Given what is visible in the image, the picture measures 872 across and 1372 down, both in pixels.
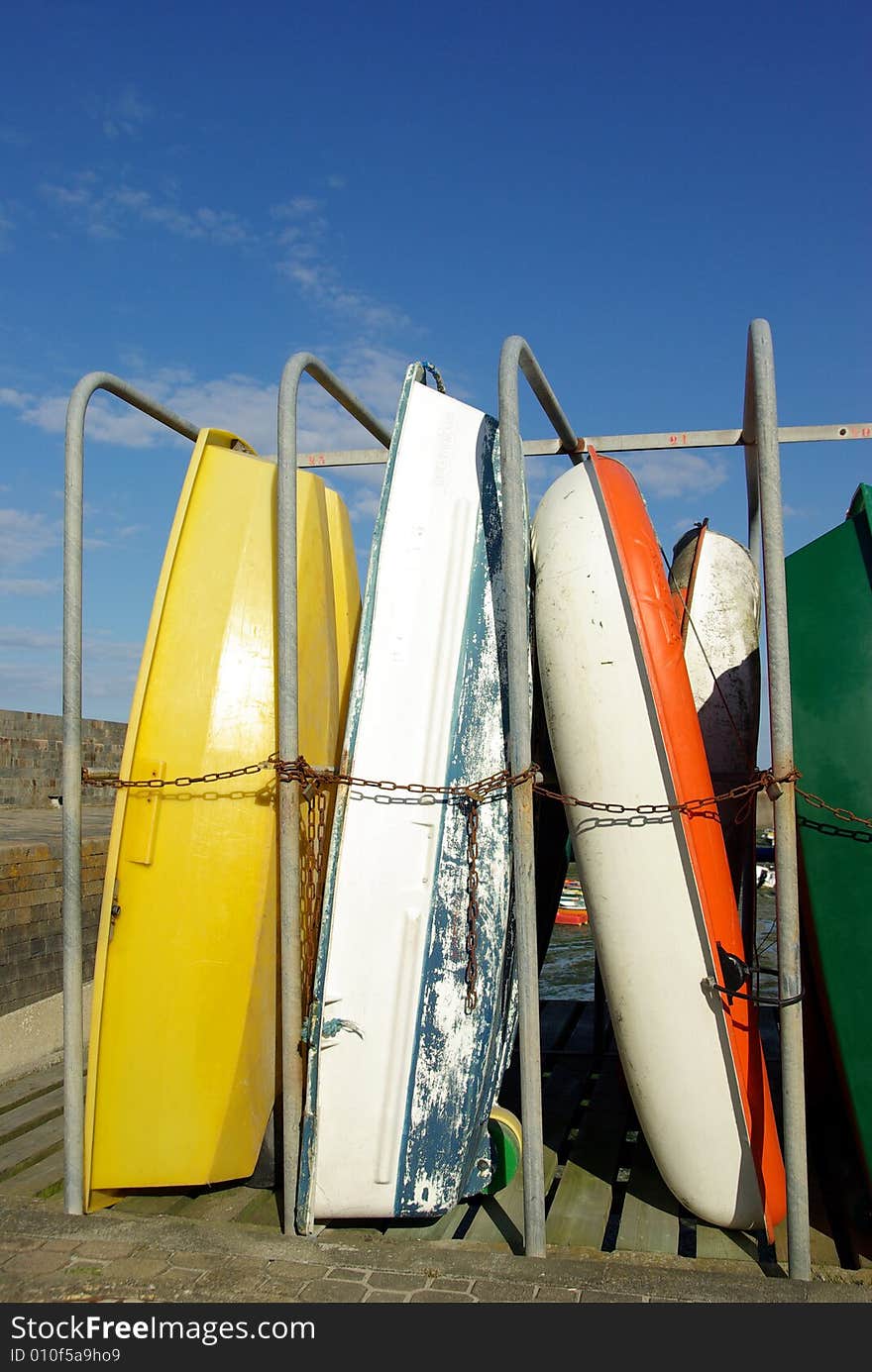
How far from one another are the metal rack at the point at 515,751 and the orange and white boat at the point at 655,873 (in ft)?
Answer: 0.63

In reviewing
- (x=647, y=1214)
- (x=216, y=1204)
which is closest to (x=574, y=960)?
(x=647, y=1214)

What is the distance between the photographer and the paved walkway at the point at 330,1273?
250 cm

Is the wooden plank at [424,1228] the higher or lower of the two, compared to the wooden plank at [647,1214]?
lower

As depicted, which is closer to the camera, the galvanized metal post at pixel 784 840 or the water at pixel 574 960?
the galvanized metal post at pixel 784 840

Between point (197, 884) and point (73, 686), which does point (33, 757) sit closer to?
point (73, 686)

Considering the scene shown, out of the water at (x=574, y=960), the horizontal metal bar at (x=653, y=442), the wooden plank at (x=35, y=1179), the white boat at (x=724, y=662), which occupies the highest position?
the horizontal metal bar at (x=653, y=442)

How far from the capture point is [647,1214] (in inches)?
122

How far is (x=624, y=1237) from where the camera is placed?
9.66 ft

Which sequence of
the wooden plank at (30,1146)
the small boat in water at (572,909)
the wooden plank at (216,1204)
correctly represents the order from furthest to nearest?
the small boat in water at (572,909) → the wooden plank at (30,1146) → the wooden plank at (216,1204)

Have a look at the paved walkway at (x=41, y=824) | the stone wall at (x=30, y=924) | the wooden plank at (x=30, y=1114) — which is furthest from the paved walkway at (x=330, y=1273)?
the paved walkway at (x=41, y=824)
